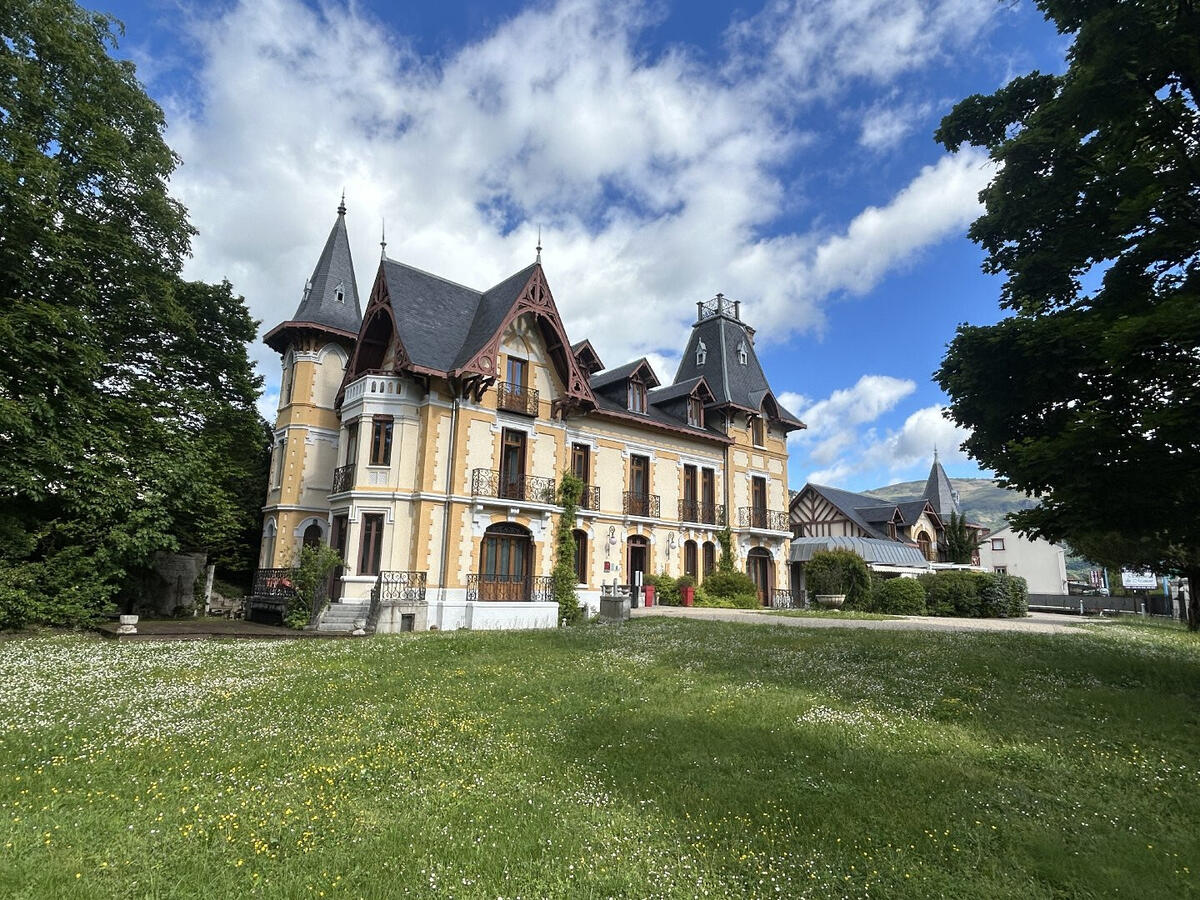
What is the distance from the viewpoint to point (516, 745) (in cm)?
646

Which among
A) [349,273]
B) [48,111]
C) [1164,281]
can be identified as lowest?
[1164,281]

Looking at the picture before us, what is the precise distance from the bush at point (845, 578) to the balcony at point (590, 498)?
988 centimetres

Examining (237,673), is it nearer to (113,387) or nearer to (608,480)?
(113,387)

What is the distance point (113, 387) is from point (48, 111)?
7174 mm

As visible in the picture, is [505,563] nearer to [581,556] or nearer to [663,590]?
[581,556]

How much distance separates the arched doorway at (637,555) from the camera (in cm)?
2730

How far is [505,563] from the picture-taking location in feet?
74.3

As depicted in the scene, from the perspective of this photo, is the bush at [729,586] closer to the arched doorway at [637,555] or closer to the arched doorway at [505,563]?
the arched doorway at [637,555]

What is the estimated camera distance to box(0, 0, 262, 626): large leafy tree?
Result: 1471 cm

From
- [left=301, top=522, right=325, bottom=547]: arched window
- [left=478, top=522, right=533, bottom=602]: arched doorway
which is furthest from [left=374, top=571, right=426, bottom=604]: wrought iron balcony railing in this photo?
[left=301, top=522, right=325, bottom=547]: arched window

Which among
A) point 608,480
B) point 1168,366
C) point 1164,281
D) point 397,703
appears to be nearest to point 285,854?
point 397,703

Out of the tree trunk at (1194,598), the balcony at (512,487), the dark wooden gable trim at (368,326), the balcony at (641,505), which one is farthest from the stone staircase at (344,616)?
the tree trunk at (1194,598)

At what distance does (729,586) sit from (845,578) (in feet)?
15.6

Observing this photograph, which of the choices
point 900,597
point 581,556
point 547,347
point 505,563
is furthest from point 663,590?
point 547,347
